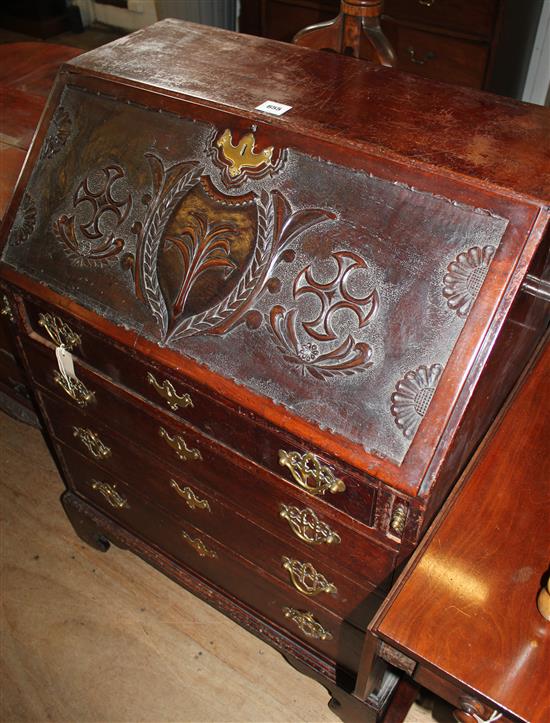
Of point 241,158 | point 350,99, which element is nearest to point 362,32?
point 350,99

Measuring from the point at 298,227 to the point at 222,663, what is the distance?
1.17m

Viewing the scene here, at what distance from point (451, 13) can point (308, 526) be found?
1.99m

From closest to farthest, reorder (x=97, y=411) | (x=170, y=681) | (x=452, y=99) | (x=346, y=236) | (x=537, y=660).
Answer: (x=537, y=660)
(x=346, y=236)
(x=452, y=99)
(x=97, y=411)
(x=170, y=681)

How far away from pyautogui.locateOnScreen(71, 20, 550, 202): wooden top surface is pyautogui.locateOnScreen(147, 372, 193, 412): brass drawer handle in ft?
1.55

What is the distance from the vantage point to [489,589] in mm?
918

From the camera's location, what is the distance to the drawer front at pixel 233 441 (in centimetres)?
99

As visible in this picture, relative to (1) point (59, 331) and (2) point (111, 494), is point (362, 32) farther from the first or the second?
(2) point (111, 494)

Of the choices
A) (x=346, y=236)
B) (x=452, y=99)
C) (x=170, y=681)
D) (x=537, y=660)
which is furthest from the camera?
(x=170, y=681)

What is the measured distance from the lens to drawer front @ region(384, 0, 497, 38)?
7.34ft

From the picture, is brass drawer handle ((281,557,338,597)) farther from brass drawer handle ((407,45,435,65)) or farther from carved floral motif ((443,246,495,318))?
brass drawer handle ((407,45,435,65))

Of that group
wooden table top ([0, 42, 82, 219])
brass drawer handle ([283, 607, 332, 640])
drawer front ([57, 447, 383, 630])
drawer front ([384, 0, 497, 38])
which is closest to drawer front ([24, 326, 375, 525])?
drawer front ([57, 447, 383, 630])

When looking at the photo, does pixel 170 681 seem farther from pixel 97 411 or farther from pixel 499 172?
pixel 499 172

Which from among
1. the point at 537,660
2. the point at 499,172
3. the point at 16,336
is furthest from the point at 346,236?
the point at 16,336

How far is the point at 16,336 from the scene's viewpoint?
1.40 m
